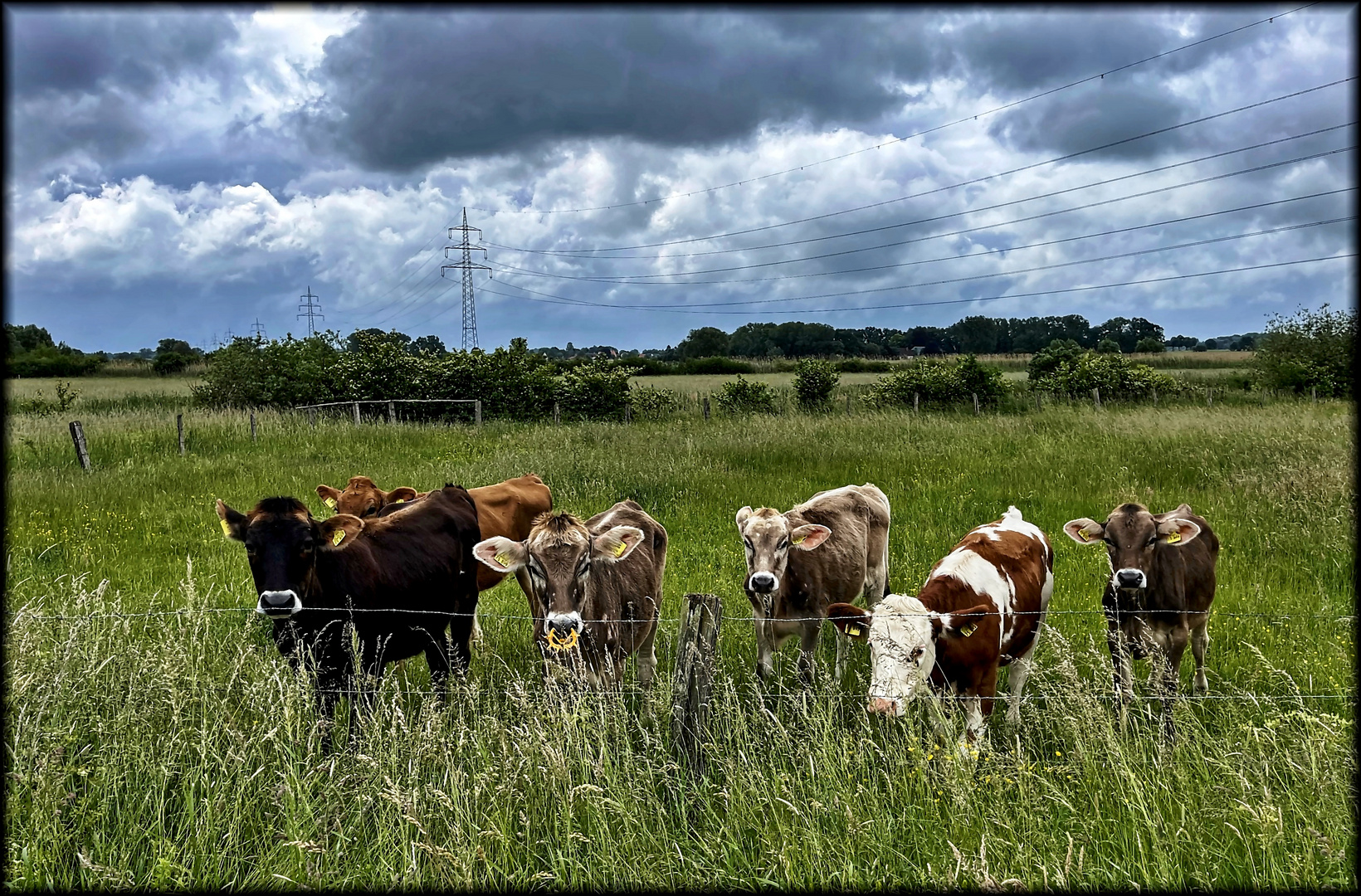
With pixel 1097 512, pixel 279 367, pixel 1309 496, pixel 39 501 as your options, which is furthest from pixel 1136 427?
pixel 279 367

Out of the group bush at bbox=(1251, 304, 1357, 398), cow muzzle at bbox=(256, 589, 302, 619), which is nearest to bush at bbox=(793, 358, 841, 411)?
bush at bbox=(1251, 304, 1357, 398)

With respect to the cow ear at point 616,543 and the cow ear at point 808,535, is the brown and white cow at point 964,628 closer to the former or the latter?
the cow ear at point 808,535

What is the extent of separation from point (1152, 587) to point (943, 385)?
28089mm

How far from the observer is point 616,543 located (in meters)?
5.33

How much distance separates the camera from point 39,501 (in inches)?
474

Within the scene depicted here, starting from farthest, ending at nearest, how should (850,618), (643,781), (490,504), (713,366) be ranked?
1. (713,366)
2. (490,504)
3. (850,618)
4. (643,781)

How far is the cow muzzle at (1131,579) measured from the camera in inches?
202

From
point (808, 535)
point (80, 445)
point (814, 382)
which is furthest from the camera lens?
point (814, 382)

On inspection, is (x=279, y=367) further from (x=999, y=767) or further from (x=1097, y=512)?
(x=999, y=767)

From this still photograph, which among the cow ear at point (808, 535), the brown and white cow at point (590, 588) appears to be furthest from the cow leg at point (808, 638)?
the brown and white cow at point (590, 588)

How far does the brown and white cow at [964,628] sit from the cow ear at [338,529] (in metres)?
3.09

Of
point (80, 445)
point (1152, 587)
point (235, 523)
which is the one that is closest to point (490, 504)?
point (235, 523)

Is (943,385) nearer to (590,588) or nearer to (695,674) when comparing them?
(590,588)

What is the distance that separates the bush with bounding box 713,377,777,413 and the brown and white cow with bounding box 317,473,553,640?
2241cm
